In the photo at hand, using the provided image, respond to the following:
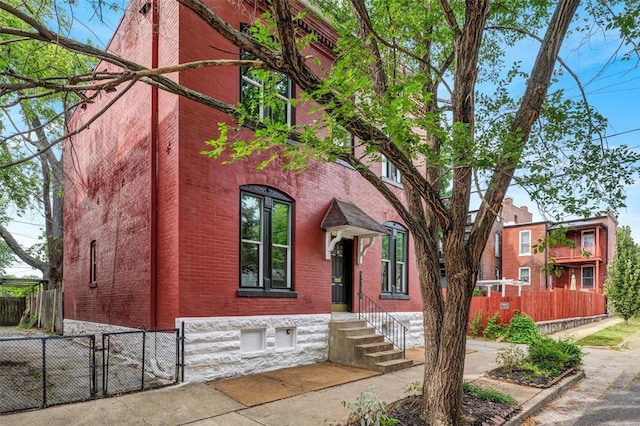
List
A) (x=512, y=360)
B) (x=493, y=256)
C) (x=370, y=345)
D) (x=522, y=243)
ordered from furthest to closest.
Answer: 1. (x=493, y=256)
2. (x=522, y=243)
3. (x=370, y=345)
4. (x=512, y=360)

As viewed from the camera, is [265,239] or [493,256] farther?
[493,256]

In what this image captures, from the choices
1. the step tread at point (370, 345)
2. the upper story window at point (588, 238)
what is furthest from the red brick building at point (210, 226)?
the upper story window at point (588, 238)

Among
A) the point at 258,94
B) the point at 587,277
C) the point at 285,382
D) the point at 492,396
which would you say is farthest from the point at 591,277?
the point at 258,94

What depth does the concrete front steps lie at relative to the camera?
9.37 meters

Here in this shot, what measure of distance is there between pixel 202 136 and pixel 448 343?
5.95 metres

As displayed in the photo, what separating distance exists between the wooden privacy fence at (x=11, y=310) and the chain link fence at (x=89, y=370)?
14.2 m

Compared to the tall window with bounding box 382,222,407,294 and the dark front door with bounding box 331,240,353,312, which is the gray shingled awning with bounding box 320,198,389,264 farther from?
the tall window with bounding box 382,222,407,294

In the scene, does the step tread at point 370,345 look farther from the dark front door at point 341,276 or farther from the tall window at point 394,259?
the tall window at point 394,259

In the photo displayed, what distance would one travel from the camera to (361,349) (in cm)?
964

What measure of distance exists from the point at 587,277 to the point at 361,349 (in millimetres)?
29624

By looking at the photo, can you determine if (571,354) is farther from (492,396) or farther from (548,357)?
(492,396)

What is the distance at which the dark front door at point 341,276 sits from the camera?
1139 centimetres

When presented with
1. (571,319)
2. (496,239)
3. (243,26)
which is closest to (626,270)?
(571,319)

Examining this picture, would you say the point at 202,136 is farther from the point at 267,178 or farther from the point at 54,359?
the point at 54,359
